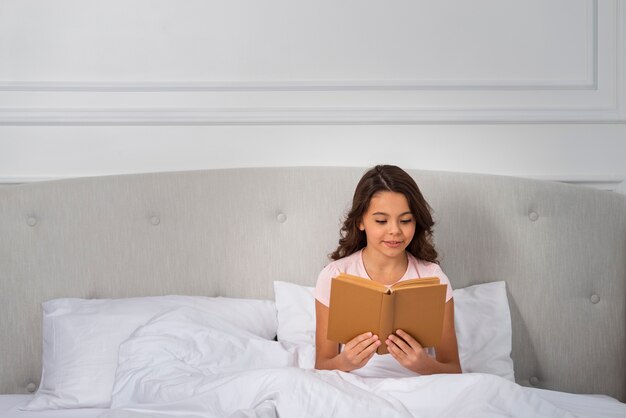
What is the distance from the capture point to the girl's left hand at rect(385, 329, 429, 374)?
1809mm

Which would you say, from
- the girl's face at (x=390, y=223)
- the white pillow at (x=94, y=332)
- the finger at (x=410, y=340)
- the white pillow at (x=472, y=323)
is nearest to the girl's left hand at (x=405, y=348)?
the finger at (x=410, y=340)

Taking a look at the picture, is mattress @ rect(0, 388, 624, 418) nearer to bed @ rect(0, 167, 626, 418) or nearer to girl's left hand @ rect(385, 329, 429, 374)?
bed @ rect(0, 167, 626, 418)

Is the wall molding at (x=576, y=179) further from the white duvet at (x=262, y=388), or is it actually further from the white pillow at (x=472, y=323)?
the white duvet at (x=262, y=388)

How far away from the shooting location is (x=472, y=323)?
2.23 metres

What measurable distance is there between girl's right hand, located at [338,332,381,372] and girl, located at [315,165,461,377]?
1cm

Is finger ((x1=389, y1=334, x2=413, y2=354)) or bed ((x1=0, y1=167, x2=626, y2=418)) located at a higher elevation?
bed ((x1=0, y1=167, x2=626, y2=418))

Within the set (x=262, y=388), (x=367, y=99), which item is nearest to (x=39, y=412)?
(x=262, y=388)

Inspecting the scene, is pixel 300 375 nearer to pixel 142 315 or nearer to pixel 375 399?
pixel 375 399

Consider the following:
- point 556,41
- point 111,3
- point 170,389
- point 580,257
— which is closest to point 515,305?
point 580,257

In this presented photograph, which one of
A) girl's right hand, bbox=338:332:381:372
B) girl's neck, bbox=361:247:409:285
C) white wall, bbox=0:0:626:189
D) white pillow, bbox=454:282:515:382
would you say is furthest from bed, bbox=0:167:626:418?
girl's right hand, bbox=338:332:381:372

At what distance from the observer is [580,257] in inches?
92.4

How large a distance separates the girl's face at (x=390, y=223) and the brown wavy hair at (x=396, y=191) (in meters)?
0.02

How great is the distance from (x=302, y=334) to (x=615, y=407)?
0.91m

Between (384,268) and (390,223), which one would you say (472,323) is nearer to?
(384,268)
